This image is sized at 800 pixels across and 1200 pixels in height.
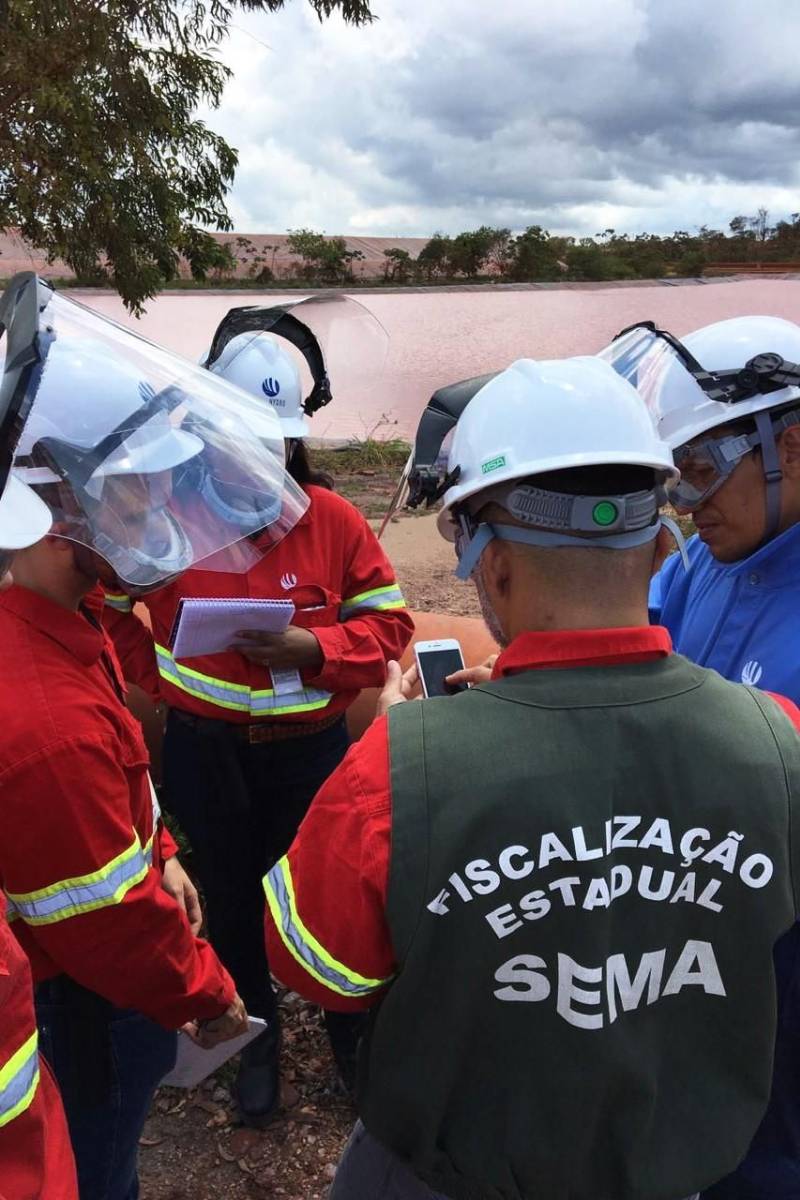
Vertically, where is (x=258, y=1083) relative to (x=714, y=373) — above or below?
below

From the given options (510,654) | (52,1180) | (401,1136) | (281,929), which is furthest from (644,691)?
(52,1180)

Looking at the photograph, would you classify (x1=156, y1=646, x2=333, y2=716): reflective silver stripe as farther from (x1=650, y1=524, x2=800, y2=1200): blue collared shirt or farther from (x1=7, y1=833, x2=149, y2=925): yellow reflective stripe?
(x1=650, y1=524, x2=800, y2=1200): blue collared shirt

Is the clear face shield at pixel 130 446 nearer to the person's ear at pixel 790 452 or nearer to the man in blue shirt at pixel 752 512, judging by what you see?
the man in blue shirt at pixel 752 512

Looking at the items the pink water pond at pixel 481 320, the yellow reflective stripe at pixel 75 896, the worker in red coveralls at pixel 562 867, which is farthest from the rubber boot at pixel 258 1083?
the pink water pond at pixel 481 320

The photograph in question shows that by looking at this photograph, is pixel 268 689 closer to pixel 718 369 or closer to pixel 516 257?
pixel 718 369

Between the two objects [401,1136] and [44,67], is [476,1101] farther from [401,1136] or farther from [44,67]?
[44,67]

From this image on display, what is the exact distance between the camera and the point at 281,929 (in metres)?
1.17

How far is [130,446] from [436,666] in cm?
73

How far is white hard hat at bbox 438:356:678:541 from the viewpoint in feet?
3.73

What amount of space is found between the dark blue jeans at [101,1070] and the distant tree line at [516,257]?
40284 mm

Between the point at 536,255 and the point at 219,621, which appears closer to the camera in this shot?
the point at 219,621

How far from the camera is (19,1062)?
3.30ft

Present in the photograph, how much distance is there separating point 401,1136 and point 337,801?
52 centimetres

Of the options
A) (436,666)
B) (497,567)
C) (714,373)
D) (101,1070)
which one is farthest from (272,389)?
(101,1070)
